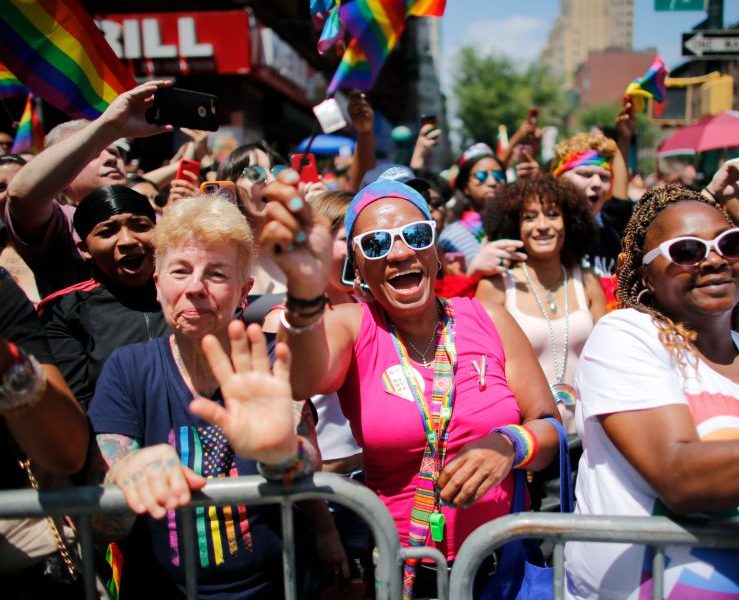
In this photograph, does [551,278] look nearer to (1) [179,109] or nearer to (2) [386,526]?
(1) [179,109]

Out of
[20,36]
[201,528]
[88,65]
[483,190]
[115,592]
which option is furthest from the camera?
[483,190]

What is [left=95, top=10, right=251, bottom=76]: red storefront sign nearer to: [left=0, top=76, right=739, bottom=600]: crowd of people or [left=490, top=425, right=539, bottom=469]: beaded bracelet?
[left=0, top=76, right=739, bottom=600]: crowd of people

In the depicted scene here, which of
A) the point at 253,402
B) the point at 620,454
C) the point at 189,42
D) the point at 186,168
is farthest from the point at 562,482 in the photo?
the point at 189,42

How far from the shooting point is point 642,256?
223 cm

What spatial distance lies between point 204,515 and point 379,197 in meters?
1.18

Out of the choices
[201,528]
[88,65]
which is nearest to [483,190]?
[88,65]

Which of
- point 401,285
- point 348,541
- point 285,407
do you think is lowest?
point 348,541

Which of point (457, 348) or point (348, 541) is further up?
point (457, 348)

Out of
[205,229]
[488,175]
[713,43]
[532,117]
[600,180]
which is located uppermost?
[713,43]

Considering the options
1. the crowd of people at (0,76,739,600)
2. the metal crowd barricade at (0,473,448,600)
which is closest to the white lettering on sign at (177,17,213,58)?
the crowd of people at (0,76,739,600)

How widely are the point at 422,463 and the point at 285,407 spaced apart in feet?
2.42

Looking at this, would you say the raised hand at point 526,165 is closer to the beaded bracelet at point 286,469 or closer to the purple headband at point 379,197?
the purple headband at point 379,197

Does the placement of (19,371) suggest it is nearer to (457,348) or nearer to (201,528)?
(201,528)

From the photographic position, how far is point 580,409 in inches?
81.0
